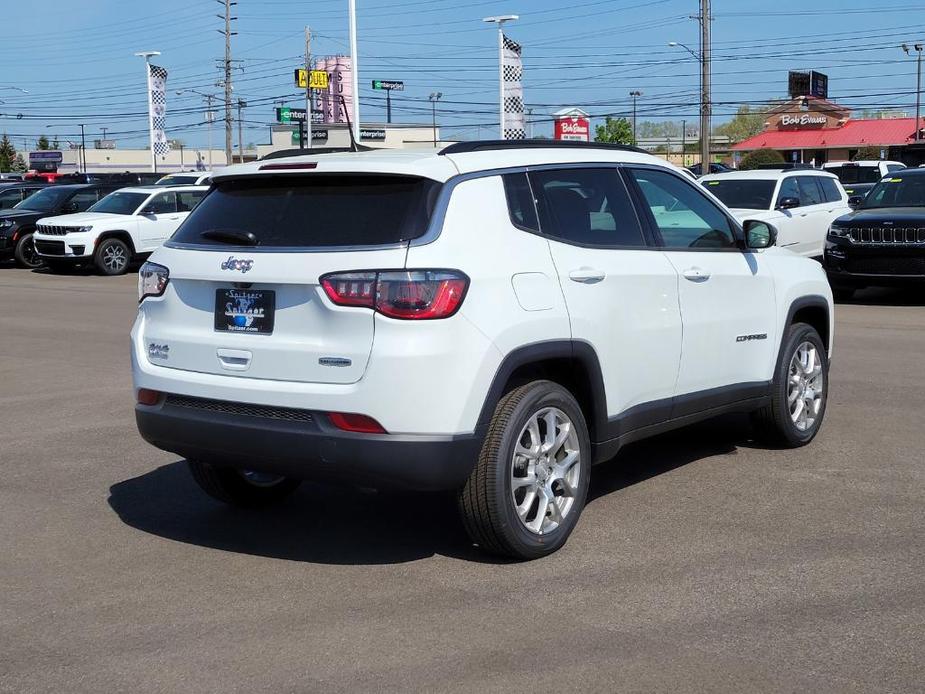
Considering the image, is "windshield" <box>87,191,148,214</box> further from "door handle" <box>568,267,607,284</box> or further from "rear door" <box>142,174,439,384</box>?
"door handle" <box>568,267,607,284</box>

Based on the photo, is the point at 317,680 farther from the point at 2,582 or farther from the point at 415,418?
the point at 2,582

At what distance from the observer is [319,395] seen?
190 inches

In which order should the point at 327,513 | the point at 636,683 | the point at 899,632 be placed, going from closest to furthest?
the point at 636,683 < the point at 899,632 < the point at 327,513

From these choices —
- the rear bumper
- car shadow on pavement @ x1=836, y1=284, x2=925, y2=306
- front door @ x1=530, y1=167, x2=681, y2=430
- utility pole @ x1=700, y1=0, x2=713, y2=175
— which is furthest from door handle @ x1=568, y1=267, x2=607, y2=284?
utility pole @ x1=700, y1=0, x2=713, y2=175

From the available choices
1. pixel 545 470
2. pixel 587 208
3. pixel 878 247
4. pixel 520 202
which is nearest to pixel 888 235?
pixel 878 247

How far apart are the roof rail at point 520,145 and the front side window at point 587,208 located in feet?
0.59

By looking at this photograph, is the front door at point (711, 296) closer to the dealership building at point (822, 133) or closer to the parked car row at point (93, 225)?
the parked car row at point (93, 225)

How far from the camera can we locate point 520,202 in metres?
5.35

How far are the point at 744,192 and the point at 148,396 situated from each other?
48.0ft

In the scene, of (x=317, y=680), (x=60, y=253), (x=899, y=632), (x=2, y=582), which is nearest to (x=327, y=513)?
(x=2, y=582)

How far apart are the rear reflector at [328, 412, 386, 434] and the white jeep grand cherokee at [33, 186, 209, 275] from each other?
18683 mm

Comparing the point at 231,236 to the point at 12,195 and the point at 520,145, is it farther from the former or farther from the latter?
the point at 12,195

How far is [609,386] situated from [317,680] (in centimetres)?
219

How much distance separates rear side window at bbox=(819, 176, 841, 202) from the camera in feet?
63.2
